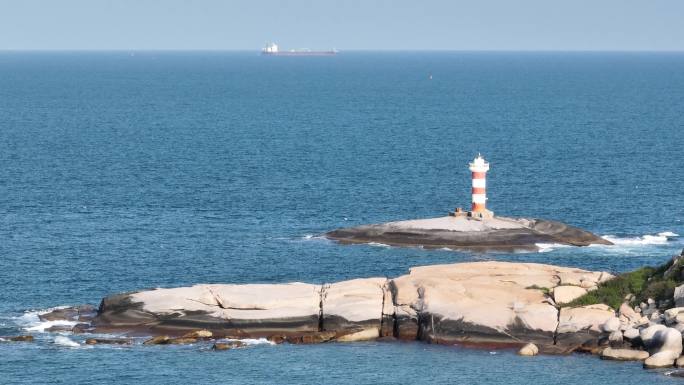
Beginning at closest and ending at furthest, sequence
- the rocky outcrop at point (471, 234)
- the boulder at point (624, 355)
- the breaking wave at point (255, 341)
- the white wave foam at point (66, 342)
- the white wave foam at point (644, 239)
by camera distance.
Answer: the boulder at point (624, 355), the white wave foam at point (66, 342), the breaking wave at point (255, 341), the rocky outcrop at point (471, 234), the white wave foam at point (644, 239)

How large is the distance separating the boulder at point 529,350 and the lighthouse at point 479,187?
2280cm

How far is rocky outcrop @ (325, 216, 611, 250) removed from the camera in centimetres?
7481

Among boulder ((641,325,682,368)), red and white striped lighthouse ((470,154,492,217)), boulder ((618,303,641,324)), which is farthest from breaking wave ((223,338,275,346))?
red and white striped lighthouse ((470,154,492,217))

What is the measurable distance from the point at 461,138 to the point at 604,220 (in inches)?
2334

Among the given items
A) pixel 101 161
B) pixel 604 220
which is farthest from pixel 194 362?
pixel 101 161

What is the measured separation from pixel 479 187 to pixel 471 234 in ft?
9.34

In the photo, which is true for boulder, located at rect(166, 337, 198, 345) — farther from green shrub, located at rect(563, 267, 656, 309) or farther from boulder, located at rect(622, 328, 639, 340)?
boulder, located at rect(622, 328, 639, 340)

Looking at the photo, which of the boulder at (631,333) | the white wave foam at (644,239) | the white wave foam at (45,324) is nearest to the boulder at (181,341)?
the white wave foam at (45,324)

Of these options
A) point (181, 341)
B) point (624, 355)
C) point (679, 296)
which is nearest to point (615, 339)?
point (624, 355)

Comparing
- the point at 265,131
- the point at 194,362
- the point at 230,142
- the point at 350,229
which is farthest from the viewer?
the point at 265,131

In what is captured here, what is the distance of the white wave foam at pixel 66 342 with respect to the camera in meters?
55.7

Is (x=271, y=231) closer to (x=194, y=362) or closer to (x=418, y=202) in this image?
(x=418, y=202)

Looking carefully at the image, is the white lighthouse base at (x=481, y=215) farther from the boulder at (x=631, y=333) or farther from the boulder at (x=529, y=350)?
the boulder at (x=631, y=333)

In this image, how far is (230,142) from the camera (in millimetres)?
138375
